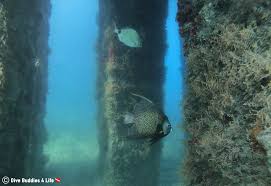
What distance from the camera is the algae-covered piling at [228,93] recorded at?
3.02 meters

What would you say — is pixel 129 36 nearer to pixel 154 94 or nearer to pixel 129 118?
pixel 154 94

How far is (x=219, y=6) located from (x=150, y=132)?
154 cm

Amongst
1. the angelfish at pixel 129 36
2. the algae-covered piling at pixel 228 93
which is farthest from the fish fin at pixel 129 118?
the angelfish at pixel 129 36

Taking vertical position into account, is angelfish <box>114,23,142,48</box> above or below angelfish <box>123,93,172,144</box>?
above

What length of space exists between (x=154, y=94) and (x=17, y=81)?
10.7ft

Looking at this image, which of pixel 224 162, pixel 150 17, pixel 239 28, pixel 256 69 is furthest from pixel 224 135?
pixel 150 17

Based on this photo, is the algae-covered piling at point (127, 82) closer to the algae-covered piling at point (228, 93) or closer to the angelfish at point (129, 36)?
the angelfish at point (129, 36)

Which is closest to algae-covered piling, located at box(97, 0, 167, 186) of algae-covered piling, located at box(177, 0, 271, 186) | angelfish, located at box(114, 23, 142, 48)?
angelfish, located at box(114, 23, 142, 48)

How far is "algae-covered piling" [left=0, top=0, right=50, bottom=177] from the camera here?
5.09m

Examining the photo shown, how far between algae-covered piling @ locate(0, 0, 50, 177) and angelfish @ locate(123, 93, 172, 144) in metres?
2.27

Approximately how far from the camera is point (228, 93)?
3.26 metres

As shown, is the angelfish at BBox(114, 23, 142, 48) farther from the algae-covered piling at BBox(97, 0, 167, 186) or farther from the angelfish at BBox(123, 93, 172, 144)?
the angelfish at BBox(123, 93, 172, 144)

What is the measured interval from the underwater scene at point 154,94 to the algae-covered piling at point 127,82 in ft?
0.08

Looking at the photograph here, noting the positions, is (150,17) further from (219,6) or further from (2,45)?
(219,6)
